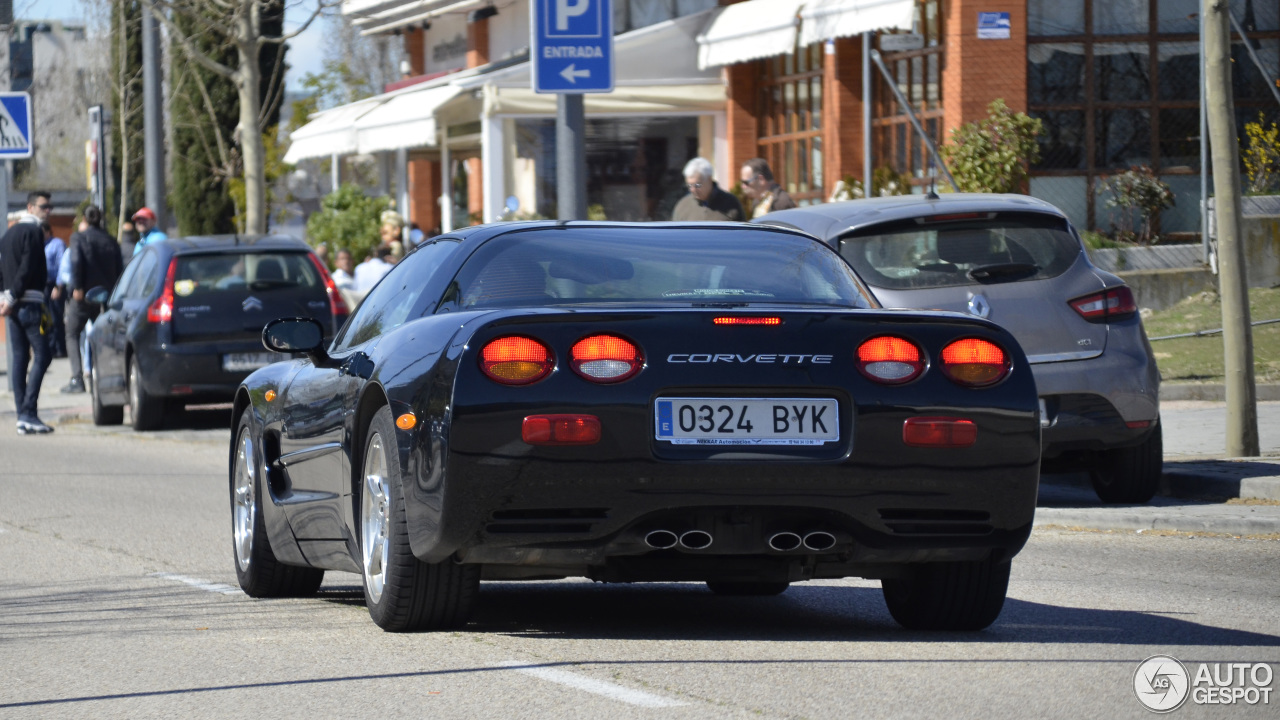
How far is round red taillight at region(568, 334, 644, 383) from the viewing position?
5.81 metres

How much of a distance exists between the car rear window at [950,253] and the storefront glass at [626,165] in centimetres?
1845

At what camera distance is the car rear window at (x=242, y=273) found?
16781 mm

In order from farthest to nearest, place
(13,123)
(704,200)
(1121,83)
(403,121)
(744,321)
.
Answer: (403,121) → (1121,83) → (13,123) → (704,200) → (744,321)

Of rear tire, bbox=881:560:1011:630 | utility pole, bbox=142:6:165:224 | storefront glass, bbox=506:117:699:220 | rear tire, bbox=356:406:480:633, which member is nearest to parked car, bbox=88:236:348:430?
utility pole, bbox=142:6:165:224

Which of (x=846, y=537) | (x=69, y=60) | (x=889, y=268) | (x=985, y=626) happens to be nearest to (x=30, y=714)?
(x=846, y=537)

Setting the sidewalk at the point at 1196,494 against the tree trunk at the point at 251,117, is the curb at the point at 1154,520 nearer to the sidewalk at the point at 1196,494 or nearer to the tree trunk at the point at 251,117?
the sidewalk at the point at 1196,494

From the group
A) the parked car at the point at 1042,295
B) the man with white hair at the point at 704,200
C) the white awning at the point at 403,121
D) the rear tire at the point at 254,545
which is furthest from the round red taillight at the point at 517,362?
the white awning at the point at 403,121

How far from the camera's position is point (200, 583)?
8.15 m

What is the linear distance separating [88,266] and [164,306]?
4736 mm

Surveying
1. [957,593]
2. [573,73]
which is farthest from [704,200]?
[957,593]

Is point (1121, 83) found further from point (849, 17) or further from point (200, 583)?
point (200, 583)

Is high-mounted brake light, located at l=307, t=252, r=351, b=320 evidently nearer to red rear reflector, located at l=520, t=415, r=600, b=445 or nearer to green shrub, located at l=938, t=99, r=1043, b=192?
green shrub, located at l=938, t=99, r=1043, b=192

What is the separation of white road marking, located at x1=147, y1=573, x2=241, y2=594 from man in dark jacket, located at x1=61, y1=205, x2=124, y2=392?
12574mm

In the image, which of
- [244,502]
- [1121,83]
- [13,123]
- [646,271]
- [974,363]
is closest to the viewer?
[974,363]
